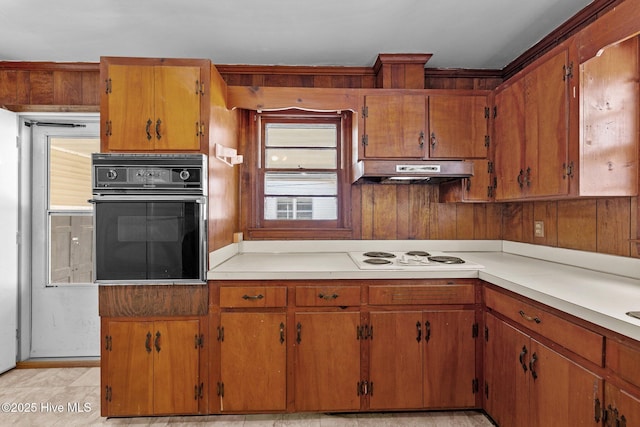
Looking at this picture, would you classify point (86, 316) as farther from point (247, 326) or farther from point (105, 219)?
point (247, 326)

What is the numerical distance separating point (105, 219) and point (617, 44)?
2866 millimetres

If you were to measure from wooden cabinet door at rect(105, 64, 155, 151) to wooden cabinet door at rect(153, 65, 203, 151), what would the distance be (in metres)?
0.04

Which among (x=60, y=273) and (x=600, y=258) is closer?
(x=600, y=258)

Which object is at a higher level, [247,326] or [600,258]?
[600,258]

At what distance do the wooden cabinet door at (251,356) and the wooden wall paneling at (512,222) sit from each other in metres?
2.01

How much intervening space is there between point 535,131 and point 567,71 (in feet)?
1.17

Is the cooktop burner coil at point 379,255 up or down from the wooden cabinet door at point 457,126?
down

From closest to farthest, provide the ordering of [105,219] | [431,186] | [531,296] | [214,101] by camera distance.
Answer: [531,296] → [105,219] → [214,101] → [431,186]

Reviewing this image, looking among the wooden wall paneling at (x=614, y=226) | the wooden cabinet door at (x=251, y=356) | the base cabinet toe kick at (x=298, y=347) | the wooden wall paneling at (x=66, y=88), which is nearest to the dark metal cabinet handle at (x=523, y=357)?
the base cabinet toe kick at (x=298, y=347)

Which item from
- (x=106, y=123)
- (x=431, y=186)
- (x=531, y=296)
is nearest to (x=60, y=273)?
(x=106, y=123)

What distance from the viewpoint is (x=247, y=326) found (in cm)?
197

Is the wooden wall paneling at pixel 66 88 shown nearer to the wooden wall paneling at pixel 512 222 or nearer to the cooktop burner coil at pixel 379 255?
the cooktop burner coil at pixel 379 255

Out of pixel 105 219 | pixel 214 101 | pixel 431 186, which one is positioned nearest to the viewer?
pixel 105 219

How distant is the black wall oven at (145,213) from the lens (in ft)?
6.25
